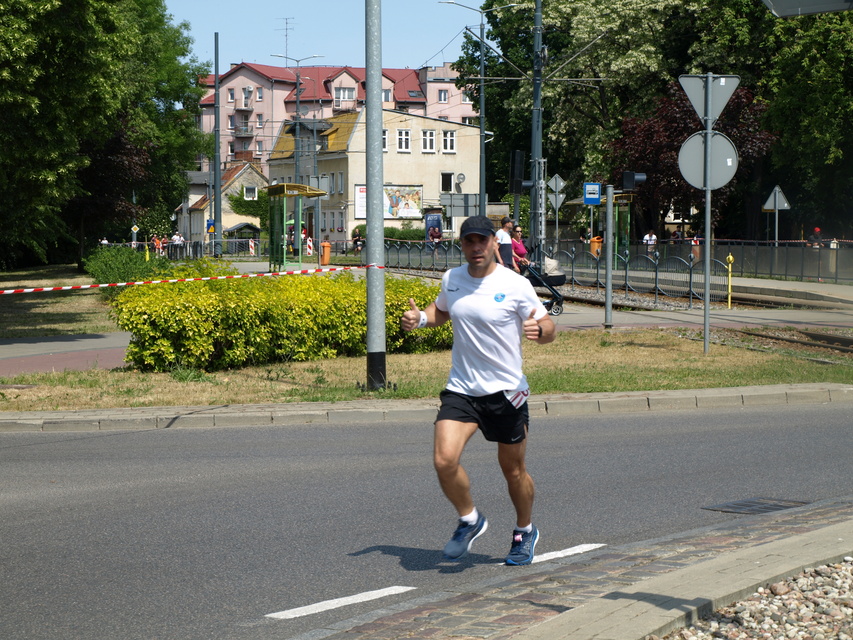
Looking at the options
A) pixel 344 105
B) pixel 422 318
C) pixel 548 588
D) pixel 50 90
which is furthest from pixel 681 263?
pixel 344 105

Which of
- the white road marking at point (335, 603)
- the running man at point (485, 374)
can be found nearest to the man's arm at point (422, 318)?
the running man at point (485, 374)

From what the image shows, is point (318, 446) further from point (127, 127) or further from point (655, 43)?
point (655, 43)

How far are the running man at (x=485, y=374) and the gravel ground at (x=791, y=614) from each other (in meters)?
1.47

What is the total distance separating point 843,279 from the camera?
3512cm

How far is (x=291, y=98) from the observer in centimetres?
13225

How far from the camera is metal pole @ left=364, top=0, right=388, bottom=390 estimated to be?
12.1 metres

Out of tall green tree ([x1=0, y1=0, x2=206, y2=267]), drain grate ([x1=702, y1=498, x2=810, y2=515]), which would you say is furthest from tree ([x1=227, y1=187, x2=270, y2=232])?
drain grate ([x1=702, y1=498, x2=810, y2=515])

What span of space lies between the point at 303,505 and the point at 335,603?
7.17ft

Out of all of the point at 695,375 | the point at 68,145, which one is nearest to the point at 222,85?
the point at 68,145

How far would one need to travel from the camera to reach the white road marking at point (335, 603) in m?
5.14

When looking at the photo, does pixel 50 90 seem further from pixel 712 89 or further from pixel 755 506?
pixel 755 506

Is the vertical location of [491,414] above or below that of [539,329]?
below

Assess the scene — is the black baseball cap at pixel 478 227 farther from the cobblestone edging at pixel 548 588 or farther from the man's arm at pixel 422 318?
the cobblestone edging at pixel 548 588

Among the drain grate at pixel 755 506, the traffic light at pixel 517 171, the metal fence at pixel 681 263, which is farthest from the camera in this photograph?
the metal fence at pixel 681 263
